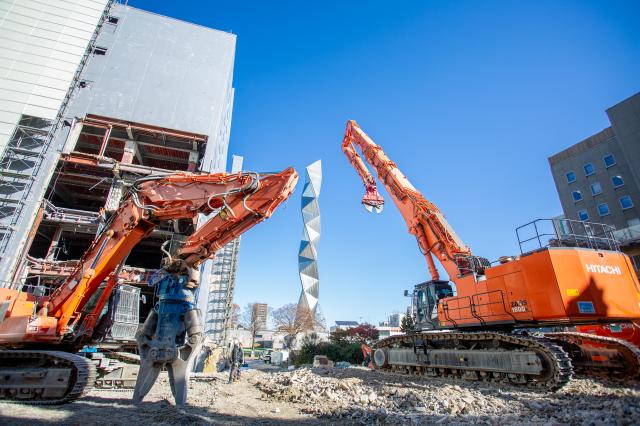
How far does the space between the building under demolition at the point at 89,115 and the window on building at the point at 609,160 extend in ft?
117

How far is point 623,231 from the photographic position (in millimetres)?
24344

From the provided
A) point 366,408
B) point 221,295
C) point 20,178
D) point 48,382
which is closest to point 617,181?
point 366,408

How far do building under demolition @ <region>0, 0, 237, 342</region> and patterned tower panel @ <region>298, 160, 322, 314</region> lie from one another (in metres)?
20.4

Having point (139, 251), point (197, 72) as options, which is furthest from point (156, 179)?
point (139, 251)

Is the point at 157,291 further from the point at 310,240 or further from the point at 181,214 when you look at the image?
the point at 310,240

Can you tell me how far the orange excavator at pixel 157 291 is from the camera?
21.7 feet

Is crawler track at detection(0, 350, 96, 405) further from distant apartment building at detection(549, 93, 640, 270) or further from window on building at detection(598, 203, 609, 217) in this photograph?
window on building at detection(598, 203, 609, 217)

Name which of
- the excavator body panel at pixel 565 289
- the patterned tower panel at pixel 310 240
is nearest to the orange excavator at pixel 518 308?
the excavator body panel at pixel 565 289

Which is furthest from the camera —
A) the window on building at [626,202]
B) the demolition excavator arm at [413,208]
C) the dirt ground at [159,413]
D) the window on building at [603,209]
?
the window on building at [603,209]

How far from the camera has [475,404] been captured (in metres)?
5.80

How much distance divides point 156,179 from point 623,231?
32.0 meters

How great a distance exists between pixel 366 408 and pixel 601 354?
7717 millimetres

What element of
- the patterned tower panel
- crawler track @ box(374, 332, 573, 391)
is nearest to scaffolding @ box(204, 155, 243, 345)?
the patterned tower panel

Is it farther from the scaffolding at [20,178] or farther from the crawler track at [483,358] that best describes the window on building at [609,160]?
the scaffolding at [20,178]
